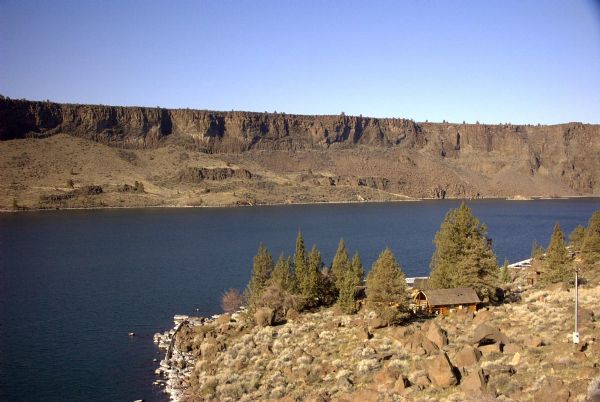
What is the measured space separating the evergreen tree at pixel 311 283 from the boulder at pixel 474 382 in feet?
67.2

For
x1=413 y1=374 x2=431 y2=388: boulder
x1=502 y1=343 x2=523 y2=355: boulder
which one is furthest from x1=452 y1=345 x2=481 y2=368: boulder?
x1=413 y1=374 x2=431 y2=388: boulder

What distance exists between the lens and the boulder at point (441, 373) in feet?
71.3

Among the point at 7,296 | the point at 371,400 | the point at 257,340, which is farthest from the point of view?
the point at 7,296

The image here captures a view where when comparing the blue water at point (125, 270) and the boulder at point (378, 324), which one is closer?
the boulder at point (378, 324)

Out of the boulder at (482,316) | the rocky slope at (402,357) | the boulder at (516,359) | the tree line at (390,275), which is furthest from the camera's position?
the tree line at (390,275)

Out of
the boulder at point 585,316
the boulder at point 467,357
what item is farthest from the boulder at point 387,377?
the boulder at point 585,316

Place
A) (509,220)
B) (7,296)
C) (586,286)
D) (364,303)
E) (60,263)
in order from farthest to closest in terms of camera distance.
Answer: (509,220) → (60,263) → (7,296) → (364,303) → (586,286)

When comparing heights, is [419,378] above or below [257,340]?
above

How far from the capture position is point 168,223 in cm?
12088

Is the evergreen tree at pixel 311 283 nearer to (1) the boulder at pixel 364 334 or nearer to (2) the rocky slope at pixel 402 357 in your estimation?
(2) the rocky slope at pixel 402 357

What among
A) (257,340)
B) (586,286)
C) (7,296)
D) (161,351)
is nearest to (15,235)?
(7,296)

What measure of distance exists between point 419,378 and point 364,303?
1733cm

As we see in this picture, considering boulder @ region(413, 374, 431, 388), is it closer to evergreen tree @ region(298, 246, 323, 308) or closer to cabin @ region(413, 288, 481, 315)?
cabin @ region(413, 288, 481, 315)

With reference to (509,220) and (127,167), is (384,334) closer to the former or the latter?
(509,220)
